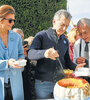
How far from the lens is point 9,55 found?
5.47ft

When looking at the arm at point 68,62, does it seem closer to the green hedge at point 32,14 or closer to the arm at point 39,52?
the arm at point 39,52

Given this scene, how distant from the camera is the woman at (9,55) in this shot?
1597mm

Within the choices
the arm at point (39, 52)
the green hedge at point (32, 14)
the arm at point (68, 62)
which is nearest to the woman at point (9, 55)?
the arm at point (39, 52)

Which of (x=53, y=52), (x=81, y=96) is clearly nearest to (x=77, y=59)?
(x=53, y=52)

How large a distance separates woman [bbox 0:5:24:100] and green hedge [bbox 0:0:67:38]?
4123 mm

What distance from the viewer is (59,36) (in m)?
1.93

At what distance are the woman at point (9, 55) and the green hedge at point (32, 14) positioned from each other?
412cm

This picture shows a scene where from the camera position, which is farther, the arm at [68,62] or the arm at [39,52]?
the arm at [68,62]

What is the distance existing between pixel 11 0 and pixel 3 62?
4.51 metres

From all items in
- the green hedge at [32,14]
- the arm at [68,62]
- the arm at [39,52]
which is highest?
the green hedge at [32,14]

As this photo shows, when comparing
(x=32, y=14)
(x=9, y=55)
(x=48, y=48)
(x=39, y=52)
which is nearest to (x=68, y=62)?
(x=48, y=48)

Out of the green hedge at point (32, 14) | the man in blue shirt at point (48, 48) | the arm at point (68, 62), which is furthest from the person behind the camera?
the green hedge at point (32, 14)

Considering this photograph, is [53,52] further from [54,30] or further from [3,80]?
[3,80]

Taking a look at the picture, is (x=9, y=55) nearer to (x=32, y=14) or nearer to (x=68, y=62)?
(x=68, y=62)
